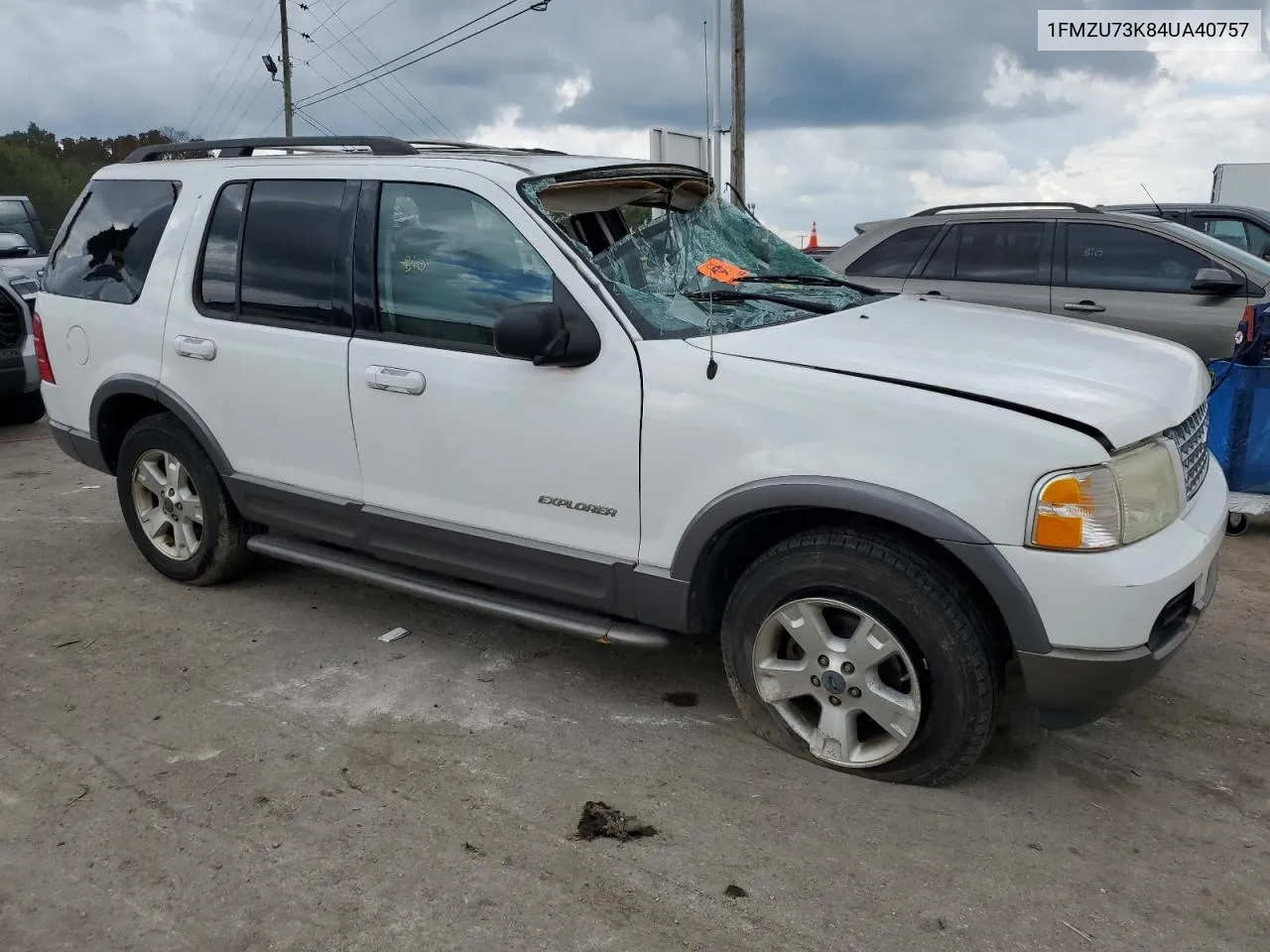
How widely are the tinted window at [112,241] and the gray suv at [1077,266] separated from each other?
4262 mm

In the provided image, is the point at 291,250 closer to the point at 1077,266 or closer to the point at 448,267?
the point at 448,267

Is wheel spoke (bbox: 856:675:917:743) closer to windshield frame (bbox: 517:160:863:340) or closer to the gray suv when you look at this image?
windshield frame (bbox: 517:160:863:340)

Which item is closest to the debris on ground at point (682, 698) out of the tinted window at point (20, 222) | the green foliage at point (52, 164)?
the tinted window at point (20, 222)

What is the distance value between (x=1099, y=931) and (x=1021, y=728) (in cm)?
111

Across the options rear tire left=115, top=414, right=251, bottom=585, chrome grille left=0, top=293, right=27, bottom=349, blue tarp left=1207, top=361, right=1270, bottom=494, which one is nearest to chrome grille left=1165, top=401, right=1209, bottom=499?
blue tarp left=1207, top=361, right=1270, bottom=494

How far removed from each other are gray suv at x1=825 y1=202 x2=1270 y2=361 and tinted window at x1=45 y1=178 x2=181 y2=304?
4.26 m

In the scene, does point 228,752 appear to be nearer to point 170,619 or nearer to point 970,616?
point 170,619

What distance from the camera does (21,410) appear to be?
9391mm

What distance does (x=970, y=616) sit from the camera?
2.98 m

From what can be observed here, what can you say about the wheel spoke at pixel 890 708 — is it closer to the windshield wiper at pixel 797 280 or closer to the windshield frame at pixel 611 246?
the windshield frame at pixel 611 246

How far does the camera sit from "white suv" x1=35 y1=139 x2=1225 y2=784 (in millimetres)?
2869

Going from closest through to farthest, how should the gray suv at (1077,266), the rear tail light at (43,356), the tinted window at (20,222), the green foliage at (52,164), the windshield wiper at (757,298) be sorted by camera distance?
the windshield wiper at (757,298), the rear tail light at (43,356), the gray suv at (1077,266), the tinted window at (20,222), the green foliage at (52,164)

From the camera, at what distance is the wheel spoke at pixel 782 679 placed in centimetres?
326

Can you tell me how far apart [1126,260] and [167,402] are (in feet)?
19.4
